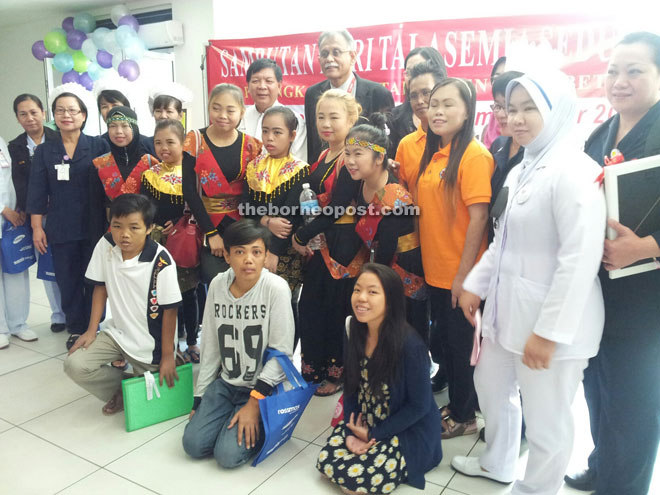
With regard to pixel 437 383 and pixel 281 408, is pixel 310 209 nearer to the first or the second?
pixel 281 408

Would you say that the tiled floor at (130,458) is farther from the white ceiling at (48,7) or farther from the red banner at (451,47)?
the white ceiling at (48,7)

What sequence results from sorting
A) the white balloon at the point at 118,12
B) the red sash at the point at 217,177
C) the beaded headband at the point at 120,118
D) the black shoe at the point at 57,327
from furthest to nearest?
the white balloon at the point at 118,12, the black shoe at the point at 57,327, the beaded headband at the point at 120,118, the red sash at the point at 217,177

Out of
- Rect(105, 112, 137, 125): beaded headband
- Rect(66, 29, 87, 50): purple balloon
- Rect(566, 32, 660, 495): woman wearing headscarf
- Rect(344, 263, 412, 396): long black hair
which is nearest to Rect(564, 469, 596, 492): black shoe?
Rect(566, 32, 660, 495): woman wearing headscarf

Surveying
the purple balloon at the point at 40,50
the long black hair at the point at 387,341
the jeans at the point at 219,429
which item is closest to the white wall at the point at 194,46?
the purple balloon at the point at 40,50

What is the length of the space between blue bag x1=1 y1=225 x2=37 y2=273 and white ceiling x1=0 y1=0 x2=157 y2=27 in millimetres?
4181

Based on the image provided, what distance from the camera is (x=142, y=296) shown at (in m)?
A: 2.22

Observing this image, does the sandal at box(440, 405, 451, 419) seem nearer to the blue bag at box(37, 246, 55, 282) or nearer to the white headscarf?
the white headscarf

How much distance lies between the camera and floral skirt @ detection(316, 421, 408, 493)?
1675 millimetres

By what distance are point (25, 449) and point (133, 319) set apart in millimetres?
653

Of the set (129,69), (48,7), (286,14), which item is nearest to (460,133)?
(286,14)

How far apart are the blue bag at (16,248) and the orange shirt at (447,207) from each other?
102 inches

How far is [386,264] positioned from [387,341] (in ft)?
1.45

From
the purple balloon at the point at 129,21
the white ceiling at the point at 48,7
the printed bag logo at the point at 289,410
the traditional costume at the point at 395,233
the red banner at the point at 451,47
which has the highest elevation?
the white ceiling at the point at 48,7

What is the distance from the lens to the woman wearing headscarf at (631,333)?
142cm
